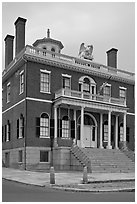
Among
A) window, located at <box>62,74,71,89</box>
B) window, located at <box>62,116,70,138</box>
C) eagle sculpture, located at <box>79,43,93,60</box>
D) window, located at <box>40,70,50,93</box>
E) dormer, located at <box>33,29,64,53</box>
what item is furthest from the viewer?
dormer, located at <box>33,29,64,53</box>

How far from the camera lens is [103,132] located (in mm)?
30859

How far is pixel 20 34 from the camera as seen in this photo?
1200 inches

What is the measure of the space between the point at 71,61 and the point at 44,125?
6710 millimetres

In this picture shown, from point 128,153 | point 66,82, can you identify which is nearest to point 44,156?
point 66,82

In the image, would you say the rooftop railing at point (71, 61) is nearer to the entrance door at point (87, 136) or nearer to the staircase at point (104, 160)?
the entrance door at point (87, 136)

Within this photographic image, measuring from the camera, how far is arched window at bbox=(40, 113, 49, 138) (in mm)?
27203

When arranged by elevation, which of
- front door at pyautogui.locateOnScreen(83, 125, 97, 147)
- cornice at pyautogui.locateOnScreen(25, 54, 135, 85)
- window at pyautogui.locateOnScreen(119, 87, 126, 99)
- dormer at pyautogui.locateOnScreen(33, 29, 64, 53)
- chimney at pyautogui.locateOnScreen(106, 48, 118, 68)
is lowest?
front door at pyautogui.locateOnScreen(83, 125, 97, 147)

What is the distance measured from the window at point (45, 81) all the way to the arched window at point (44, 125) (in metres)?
2.20

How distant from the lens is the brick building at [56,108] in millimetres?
26750

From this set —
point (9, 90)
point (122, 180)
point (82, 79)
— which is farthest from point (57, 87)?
point (122, 180)

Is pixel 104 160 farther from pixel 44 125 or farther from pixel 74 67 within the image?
pixel 74 67

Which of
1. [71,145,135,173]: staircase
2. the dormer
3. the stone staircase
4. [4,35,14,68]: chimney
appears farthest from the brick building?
the dormer

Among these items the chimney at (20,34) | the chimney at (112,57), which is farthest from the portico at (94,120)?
the chimney at (112,57)

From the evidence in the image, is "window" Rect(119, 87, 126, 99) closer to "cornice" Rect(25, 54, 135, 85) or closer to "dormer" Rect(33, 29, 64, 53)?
"cornice" Rect(25, 54, 135, 85)
